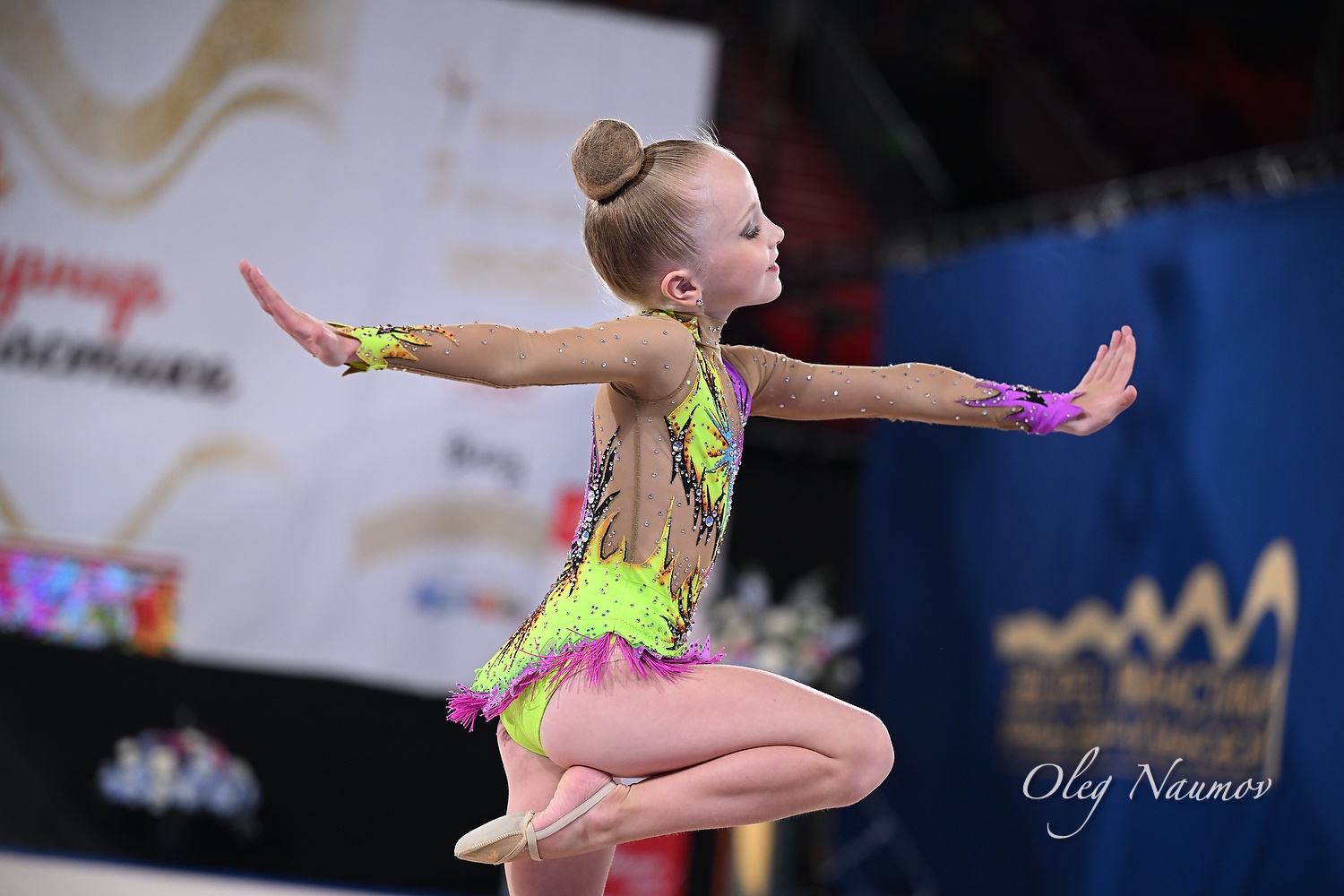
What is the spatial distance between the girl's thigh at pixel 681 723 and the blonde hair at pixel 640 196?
0.53 meters

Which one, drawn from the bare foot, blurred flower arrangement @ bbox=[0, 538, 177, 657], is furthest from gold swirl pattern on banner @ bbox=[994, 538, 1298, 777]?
blurred flower arrangement @ bbox=[0, 538, 177, 657]

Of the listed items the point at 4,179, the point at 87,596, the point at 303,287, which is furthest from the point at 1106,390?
the point at 4,179

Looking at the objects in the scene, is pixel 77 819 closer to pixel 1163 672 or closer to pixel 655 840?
pixel 655 840

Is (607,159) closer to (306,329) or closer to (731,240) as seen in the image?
(731,240)

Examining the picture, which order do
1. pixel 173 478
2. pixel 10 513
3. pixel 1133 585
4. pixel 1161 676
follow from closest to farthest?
pixel 1161 676 < pixel 1133 585 < pixel 10 513 < pixel 173 478

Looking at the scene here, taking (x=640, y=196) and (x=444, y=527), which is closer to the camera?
(x=640, y=196)

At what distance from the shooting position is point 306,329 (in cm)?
161

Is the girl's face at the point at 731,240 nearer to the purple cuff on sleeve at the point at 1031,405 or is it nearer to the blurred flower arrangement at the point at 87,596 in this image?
the purple cuff on sleeve at the point at 1031,405

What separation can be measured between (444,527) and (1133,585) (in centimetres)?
243

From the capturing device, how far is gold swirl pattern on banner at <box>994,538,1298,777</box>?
3.30m

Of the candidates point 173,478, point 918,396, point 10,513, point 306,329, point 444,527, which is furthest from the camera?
point 444,527

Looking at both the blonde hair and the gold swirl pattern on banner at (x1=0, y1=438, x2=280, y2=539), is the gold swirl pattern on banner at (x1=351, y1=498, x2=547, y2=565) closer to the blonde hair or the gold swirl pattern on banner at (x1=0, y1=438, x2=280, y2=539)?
the gold swirl pattern on banner at (x1=0, y1=438, x2=280, y2=539)

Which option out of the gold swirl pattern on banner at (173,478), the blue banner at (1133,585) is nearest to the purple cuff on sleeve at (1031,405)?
the blue banner at (1133,585)

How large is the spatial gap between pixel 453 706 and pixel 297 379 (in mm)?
3233
